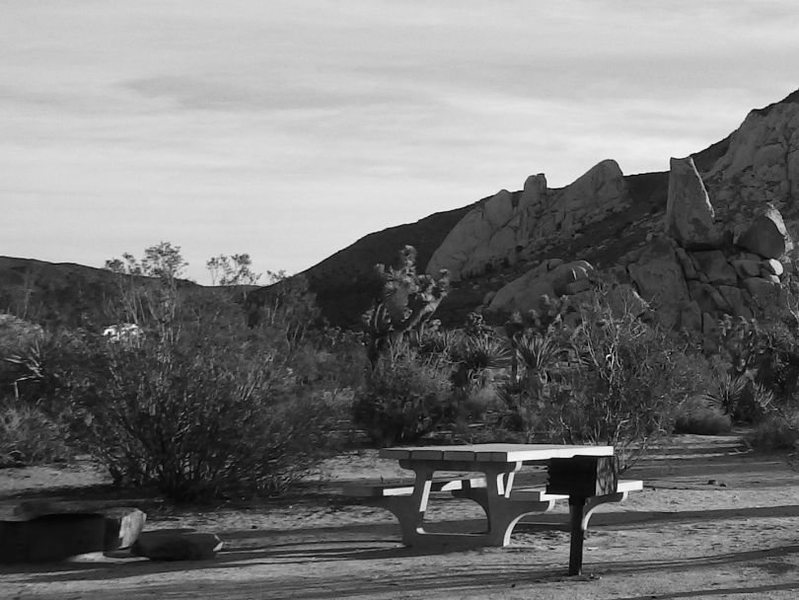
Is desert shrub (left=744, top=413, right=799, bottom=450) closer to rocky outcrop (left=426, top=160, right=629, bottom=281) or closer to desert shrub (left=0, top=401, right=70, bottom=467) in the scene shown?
desert shrub (left=0, top=401, right=70, bottom=467)

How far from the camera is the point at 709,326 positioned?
52812 millimetres

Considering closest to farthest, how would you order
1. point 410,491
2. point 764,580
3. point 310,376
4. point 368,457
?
point 764,580 → point 410,491 → point 310,376 → point 368,457

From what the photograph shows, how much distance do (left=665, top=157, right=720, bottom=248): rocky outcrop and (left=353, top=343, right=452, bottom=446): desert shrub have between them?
1292 inches

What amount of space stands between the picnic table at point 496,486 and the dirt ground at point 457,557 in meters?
0.25

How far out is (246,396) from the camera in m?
14.2

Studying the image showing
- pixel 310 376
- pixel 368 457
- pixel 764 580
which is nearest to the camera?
pixel 764 580

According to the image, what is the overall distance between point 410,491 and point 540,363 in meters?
21.8

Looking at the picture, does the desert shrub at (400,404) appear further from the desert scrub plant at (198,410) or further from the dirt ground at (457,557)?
the desert scrub plant at (198,410)

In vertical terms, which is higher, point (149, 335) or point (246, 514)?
point (149, 335)

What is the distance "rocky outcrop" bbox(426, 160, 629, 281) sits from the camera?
84.1 metres

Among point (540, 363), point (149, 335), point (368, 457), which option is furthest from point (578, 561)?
point (540, 363)

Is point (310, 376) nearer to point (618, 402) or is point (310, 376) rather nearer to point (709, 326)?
point (618, 402)

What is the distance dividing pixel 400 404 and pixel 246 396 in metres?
9.53

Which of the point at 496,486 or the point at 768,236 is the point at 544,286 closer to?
the point at 768,236
